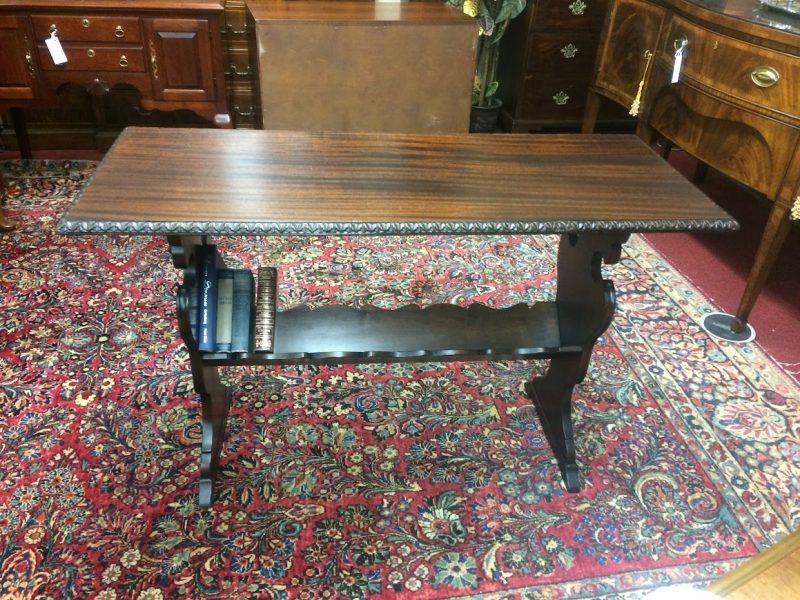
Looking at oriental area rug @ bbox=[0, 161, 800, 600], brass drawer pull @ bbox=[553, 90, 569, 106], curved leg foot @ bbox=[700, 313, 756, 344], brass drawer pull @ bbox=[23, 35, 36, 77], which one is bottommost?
oriental area rug @ bbox=[0, 161, 800, 600]

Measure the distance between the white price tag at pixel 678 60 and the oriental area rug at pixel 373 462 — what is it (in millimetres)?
769

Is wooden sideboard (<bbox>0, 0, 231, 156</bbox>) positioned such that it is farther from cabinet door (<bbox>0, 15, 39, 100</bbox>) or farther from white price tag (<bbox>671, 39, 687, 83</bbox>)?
white price tag (<bbox>671, 39, 687, 83</bbox>)

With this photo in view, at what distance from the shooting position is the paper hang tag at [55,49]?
275 cm

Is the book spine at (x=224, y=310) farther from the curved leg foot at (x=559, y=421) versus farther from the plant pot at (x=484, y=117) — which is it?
the plant pot at (x=484, y=117)

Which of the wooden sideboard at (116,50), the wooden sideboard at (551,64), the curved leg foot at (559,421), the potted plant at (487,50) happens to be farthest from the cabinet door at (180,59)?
the curved leg foot at (559,421)

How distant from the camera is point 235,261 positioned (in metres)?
2.63

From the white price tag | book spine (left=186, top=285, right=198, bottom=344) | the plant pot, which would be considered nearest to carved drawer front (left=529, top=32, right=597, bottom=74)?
the plant pot

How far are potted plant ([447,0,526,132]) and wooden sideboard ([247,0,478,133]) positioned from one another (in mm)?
217

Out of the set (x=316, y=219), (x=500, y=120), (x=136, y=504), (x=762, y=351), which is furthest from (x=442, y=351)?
(x=500, y=120)

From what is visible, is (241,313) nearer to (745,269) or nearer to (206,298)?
(206,298)

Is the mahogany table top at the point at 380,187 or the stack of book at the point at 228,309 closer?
the mahogany table top at the point at 380,187

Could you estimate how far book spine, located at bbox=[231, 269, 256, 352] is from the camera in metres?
1.62

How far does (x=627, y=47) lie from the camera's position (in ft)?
8.55

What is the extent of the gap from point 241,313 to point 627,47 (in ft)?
6.18
